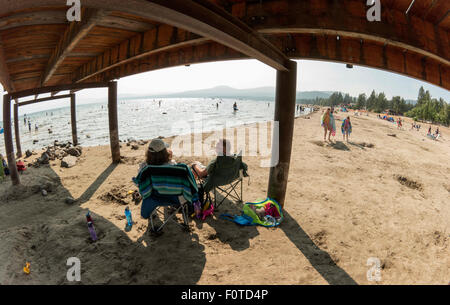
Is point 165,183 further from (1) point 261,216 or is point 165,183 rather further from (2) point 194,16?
(2) point 194,16

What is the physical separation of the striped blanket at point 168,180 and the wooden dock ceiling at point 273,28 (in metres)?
1.82

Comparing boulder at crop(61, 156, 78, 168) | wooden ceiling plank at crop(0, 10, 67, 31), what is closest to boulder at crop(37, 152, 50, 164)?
boulder at crop(61, 156, 78, 168)

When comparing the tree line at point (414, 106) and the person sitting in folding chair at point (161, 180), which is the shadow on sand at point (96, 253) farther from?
the tree line at point (414, 106)

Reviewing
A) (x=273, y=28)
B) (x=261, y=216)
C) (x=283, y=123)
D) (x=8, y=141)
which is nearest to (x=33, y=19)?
(x=273, y=28)

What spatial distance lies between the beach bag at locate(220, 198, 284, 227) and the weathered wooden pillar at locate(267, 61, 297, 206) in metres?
0.24

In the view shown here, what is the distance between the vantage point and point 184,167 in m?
2.84

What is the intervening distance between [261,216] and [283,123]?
74.8 inches

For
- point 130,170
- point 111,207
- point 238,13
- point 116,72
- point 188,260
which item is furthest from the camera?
point 116,72

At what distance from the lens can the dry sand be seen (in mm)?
2531

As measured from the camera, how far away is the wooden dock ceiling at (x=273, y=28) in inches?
79.7

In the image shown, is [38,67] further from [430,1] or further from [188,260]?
[430,1]

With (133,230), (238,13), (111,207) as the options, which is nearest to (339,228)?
(133,230)

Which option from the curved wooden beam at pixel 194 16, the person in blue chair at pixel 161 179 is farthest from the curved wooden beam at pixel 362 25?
the person in blue chair at pixel 161 179

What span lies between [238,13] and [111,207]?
4.42 meters
